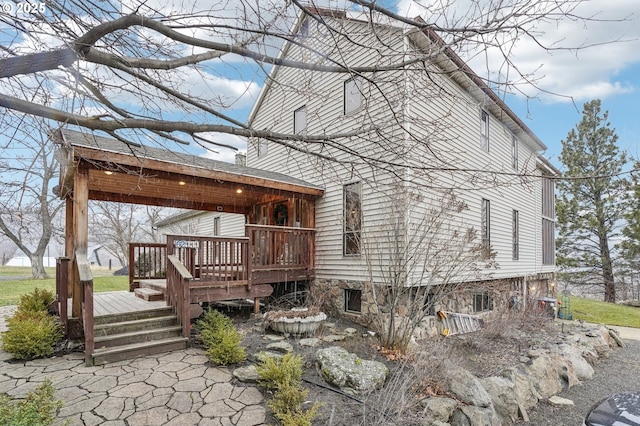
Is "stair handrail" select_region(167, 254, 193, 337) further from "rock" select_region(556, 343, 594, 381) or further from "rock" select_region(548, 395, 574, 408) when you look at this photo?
"rock" select_region(556, 343, 594, 381)

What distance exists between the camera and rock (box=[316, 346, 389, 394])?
13.6 ft

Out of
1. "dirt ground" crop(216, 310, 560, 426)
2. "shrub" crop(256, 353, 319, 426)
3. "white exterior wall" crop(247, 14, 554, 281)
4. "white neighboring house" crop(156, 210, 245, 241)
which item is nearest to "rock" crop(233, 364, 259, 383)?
"shrub" crop(256, 353, 319, 426)

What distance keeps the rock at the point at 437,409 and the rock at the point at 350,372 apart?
23.7 inches

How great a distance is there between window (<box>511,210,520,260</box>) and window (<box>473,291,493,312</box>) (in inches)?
82.7

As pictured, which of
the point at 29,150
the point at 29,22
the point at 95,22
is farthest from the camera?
the point at 29,150

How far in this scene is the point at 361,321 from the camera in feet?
25.1

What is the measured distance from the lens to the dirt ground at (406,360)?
144 inches

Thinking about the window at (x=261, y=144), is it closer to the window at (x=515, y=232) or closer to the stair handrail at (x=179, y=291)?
the stair handrail at (x=179, y=291)

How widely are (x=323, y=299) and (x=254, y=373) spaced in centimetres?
406

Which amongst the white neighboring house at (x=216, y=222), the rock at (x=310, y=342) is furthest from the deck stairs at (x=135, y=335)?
the white neighboring house at (x=216, y=222)

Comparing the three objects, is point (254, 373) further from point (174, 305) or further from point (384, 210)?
point (384, 210)

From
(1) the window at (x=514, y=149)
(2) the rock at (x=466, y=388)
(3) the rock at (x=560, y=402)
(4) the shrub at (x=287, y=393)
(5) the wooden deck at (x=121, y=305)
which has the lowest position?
(3) the rock at (x=560, y=402)

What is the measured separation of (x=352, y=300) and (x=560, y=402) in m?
4.23

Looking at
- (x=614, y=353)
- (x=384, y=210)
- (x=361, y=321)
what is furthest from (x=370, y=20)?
(x=614, y=353)
